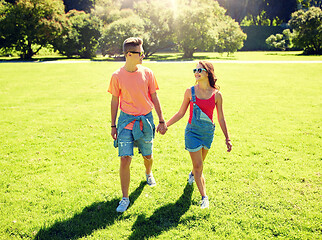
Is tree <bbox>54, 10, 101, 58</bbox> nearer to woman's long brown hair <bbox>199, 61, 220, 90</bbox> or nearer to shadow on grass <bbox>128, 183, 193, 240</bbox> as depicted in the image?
A: woman's long brown hair <bbox>199, 61, 220, 90</bbox>

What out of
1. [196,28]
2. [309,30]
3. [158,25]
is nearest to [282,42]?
[309,30]

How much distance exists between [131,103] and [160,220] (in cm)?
175

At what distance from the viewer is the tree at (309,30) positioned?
32.3 metres

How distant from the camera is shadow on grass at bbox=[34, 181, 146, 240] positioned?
3.31 m

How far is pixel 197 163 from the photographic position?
3643 mm

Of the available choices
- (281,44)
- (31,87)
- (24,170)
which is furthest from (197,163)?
(281,44)

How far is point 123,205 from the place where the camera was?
3.75 m

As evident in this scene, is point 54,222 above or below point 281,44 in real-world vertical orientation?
below

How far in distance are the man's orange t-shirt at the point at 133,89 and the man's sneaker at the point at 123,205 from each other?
115 cm

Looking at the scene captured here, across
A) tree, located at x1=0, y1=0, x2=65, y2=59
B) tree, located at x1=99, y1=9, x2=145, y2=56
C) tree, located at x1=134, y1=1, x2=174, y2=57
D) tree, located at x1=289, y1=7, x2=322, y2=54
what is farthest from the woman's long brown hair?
tree, located at x1=289, y1=7, x2=322, y2=54

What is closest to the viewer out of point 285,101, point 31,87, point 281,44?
point 285,101

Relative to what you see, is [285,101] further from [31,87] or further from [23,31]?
[23,31]

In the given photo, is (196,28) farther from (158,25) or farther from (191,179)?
(191,179)

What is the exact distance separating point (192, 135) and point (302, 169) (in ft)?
9.12
